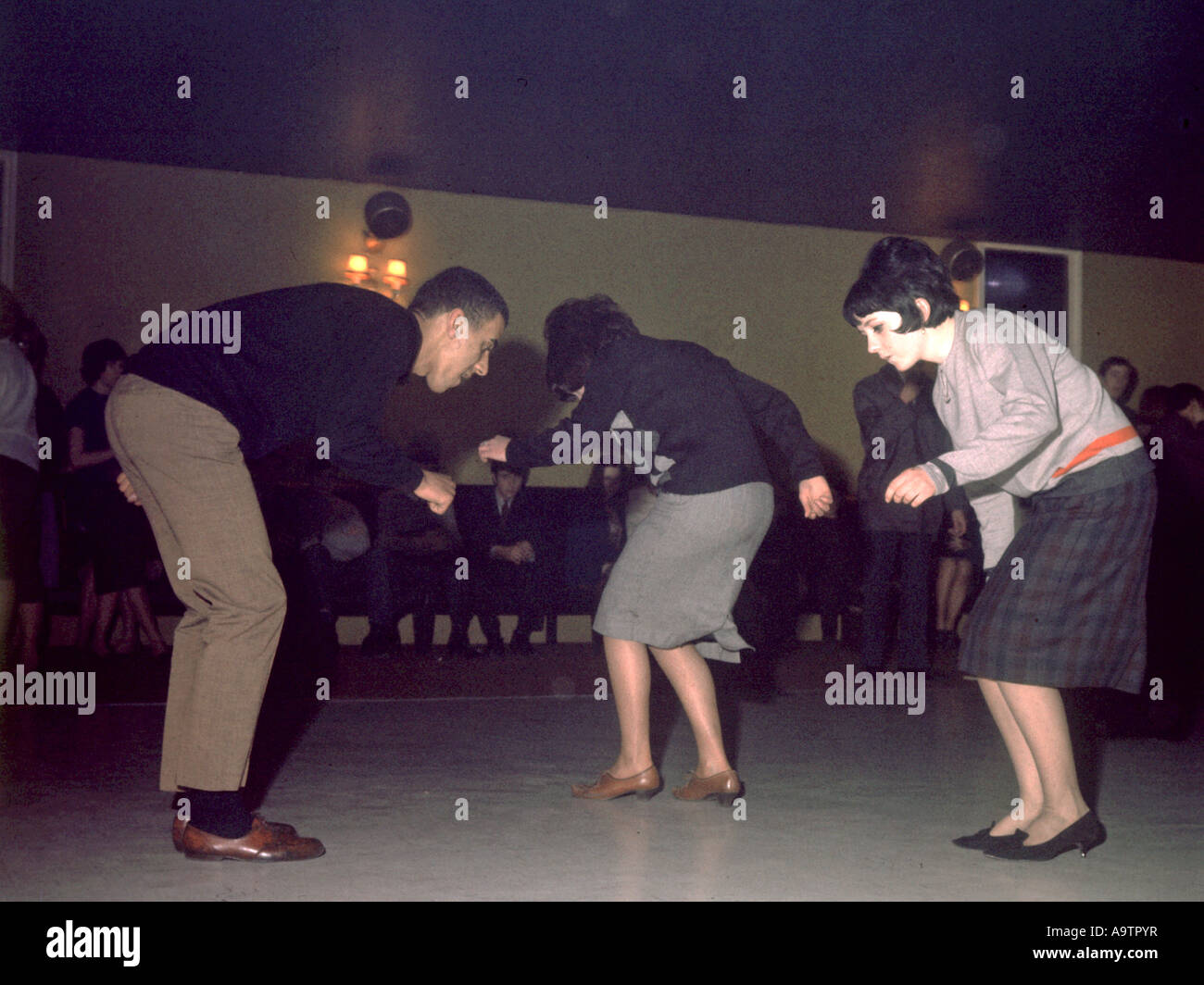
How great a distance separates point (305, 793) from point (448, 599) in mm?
4115

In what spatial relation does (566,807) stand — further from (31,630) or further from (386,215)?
(386,215)

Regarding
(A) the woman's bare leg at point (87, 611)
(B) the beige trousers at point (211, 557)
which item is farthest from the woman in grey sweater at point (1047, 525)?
(A) the woman's bare leg at point (87, 611)

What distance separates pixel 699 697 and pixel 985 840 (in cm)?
84

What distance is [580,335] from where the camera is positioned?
3.36m

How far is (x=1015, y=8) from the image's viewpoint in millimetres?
5316

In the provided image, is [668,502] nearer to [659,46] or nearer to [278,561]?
[278,561]

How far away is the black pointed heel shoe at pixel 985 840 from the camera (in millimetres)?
2814

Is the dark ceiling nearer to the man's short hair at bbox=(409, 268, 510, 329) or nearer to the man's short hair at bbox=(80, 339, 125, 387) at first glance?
the man's short hair at bbox=(80, 339, 125, 387)

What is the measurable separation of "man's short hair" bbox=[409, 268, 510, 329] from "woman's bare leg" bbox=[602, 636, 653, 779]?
94 centimetres

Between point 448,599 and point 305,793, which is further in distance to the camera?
point 448,599

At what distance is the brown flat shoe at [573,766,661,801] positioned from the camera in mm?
3385

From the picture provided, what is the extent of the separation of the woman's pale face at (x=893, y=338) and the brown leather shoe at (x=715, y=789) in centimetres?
121

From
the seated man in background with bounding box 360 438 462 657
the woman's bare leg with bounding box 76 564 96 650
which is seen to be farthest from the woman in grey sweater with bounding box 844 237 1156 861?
the woman's bare leg with bounding box 76 564 96 650
